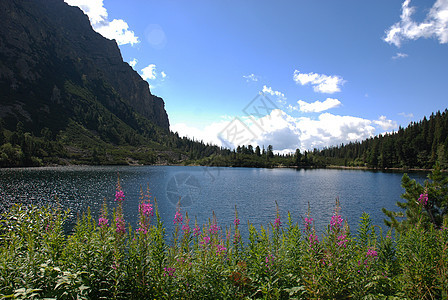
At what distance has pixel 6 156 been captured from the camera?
130m

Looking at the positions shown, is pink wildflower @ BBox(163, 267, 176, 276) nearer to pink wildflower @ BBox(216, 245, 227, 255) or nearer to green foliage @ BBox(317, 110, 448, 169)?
pink wildflower @ BBox(216, 245, 227, 255)

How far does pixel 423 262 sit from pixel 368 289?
7.20ft

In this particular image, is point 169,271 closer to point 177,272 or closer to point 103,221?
point 177,272

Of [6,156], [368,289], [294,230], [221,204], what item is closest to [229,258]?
[294,230]

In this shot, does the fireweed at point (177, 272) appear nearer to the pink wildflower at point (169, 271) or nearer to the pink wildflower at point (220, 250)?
the pink wildflower at point (169, 271)

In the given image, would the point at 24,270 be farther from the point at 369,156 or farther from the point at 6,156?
the point at 369,156

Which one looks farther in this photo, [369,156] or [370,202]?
[369,156]

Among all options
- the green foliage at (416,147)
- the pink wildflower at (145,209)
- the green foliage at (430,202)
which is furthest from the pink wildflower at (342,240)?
the green foliage at (416,147)

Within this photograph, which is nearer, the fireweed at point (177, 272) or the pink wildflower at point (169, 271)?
the fireweed at point (177, 272)

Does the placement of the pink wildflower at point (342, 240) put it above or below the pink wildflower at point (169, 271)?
above

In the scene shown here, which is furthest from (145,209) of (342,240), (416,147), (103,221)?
(416,147)

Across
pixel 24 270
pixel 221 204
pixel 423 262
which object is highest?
pixel 24 270

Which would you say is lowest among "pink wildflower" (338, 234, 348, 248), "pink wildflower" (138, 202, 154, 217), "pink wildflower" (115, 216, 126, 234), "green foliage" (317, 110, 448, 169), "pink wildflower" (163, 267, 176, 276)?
"pink wildflower" (163, 267, 176, 276)

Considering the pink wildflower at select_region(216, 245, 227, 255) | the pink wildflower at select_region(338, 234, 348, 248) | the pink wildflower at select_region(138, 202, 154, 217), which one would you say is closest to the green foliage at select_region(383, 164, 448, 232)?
the pink wildflower at select_region(338, 234, 348, 248)
